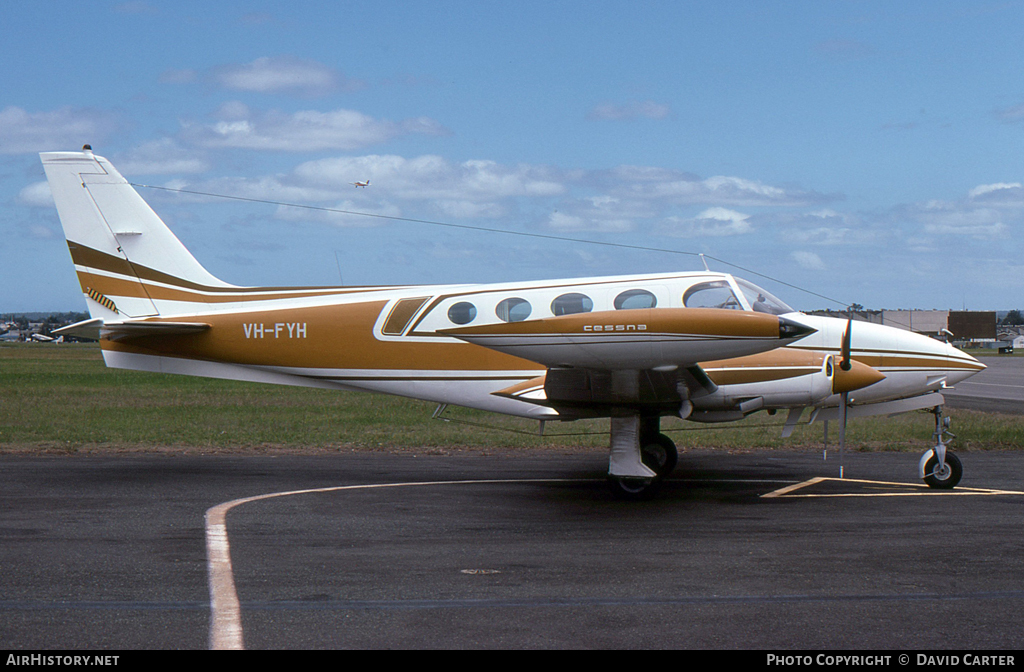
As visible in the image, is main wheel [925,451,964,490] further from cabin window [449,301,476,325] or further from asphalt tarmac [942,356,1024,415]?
asphalt tarmac [942,356,1024,415]

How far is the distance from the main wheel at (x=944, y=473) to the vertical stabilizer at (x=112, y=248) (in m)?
10.2

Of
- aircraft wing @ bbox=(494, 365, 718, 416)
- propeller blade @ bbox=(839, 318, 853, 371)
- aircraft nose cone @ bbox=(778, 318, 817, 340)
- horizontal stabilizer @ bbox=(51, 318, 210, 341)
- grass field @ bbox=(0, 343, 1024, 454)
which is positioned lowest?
grass field @ bbox=(0, 343, 1024, 454)

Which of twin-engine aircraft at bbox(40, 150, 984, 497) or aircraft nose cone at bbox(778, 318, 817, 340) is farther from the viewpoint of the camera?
twin-engine aircraft at bbox(40, 150, 984, 497)

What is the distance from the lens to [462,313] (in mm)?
11398

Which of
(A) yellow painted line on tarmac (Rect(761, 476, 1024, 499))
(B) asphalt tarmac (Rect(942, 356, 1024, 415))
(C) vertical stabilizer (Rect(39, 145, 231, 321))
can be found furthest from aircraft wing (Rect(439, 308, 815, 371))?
(B) asphalt tarmac (Rect(942, 356, 1024, 415))

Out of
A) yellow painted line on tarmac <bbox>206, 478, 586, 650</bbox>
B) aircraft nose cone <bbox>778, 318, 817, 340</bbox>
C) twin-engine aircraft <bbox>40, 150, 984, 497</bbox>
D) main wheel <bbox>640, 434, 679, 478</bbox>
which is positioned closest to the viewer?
yellow painted line on tarmac <bbox>206, 478, 586, 650</bbox>

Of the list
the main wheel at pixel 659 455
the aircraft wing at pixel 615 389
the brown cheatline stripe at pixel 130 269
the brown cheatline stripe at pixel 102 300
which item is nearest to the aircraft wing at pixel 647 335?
the aircraft wing at pixel 615 389

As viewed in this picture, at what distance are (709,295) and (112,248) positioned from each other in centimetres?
882

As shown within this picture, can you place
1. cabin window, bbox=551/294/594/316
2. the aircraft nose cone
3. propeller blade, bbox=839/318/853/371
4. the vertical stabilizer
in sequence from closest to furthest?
the aircraft nose cone < propeller blade, bbox=839/318/853/371 < cabin window, bbox=551/294/594/316 < the vertical stabilizer

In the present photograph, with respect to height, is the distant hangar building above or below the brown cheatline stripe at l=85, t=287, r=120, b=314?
below

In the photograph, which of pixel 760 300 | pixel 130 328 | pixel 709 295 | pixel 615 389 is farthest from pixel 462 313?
pixel 130 328

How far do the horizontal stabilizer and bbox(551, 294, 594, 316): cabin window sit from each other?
16.8ft

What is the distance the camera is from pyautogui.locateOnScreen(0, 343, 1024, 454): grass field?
15.7 meters
